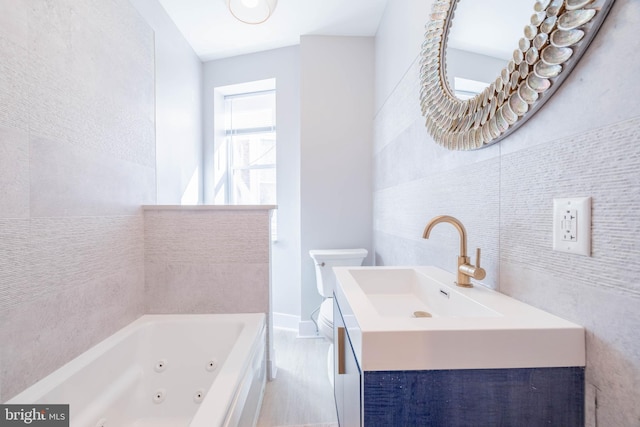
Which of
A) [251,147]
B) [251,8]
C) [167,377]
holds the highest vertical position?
[251,8]

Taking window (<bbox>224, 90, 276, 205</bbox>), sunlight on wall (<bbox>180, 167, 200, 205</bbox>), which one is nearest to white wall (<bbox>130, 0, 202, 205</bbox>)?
sunlight on wall (<bbox>180, 167, 200, 205</bbox>)

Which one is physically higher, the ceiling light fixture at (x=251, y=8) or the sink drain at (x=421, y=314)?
the ceiling light fixture at (x=251, y=8)

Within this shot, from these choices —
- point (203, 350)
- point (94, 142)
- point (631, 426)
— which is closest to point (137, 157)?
point (94, 142)

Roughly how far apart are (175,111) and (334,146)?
1337mm

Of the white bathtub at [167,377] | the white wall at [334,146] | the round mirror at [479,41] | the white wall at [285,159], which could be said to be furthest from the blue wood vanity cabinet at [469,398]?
the white wall at [285,159]

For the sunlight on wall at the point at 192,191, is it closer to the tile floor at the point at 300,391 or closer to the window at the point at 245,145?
the window at the point at 245,145

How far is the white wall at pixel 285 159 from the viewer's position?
2605 millimetres

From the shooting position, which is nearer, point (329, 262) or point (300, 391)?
point (300, 391)

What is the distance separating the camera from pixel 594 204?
0.56m

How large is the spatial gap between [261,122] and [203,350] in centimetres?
221

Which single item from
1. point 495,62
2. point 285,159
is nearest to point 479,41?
point 495,62

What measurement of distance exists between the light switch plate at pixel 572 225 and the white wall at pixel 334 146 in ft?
5.94

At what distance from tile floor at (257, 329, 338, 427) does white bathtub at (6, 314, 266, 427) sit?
0.37 ft

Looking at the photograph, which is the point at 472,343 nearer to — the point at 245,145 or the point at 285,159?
the point at 285,159
